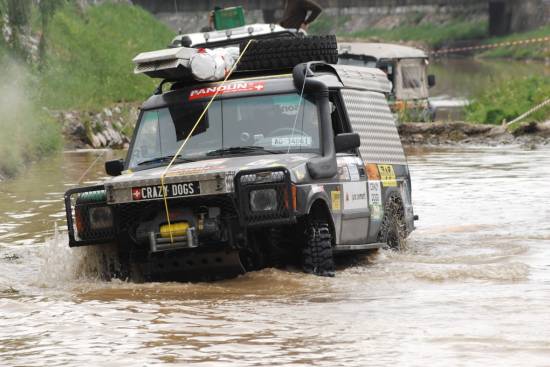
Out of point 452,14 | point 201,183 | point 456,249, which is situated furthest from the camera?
point 452,14

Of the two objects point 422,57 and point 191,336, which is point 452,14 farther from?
point 191,336

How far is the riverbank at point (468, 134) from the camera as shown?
30.6 meters

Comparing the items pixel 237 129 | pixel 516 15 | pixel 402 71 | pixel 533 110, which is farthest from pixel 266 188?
pixel 516 15

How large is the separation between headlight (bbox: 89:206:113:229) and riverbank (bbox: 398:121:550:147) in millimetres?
19763

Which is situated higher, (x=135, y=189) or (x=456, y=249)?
(x=135, y=189)

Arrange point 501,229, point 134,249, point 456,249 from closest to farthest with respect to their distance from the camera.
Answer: point 134,249 < point 456,249 < point 501,229

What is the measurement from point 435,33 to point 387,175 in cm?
10370

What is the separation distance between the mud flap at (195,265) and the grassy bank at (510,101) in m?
21.9

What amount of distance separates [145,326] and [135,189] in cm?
170

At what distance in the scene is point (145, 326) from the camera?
962cm

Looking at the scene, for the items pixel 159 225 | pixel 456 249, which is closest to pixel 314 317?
pixel 159 225

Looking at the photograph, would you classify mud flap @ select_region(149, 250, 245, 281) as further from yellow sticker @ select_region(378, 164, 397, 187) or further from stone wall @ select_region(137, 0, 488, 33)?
stone wall @ select_region(137, 0, 488, 33)

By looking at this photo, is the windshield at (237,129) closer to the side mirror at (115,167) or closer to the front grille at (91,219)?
the side mirror at (115,167)

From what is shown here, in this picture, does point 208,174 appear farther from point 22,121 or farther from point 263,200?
point 22,121
